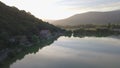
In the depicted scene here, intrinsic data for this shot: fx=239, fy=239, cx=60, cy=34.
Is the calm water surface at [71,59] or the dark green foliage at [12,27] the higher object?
the dark green foliage at [12,27]

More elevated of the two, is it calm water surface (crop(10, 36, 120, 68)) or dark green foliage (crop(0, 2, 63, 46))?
dark green foliage (crop(0, 2, 63, 46))

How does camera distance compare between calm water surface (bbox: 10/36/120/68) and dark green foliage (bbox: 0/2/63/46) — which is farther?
dark green foliage (bbox: 0/2/63/46)

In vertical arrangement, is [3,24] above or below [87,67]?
above

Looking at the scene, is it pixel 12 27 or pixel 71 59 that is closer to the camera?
pixel 71 59

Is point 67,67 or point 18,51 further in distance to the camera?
point 18,51

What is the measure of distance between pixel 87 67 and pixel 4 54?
34.4ft

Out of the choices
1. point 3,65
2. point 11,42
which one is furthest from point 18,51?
point 3,65

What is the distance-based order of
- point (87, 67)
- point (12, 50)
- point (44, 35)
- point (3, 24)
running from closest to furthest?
point (87, 67), point (12, 50), point (3, 24), point (44, 35)

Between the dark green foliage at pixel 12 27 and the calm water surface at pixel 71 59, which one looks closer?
the calm water surface at pixel 71 59

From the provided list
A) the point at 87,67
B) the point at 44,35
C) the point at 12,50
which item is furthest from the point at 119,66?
the point at 44,35

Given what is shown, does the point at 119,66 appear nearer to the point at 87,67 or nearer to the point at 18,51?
the point at 87,67

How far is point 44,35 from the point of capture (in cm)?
6334

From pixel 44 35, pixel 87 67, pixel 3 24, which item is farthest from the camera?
pixel 44 35

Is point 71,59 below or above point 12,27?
below
